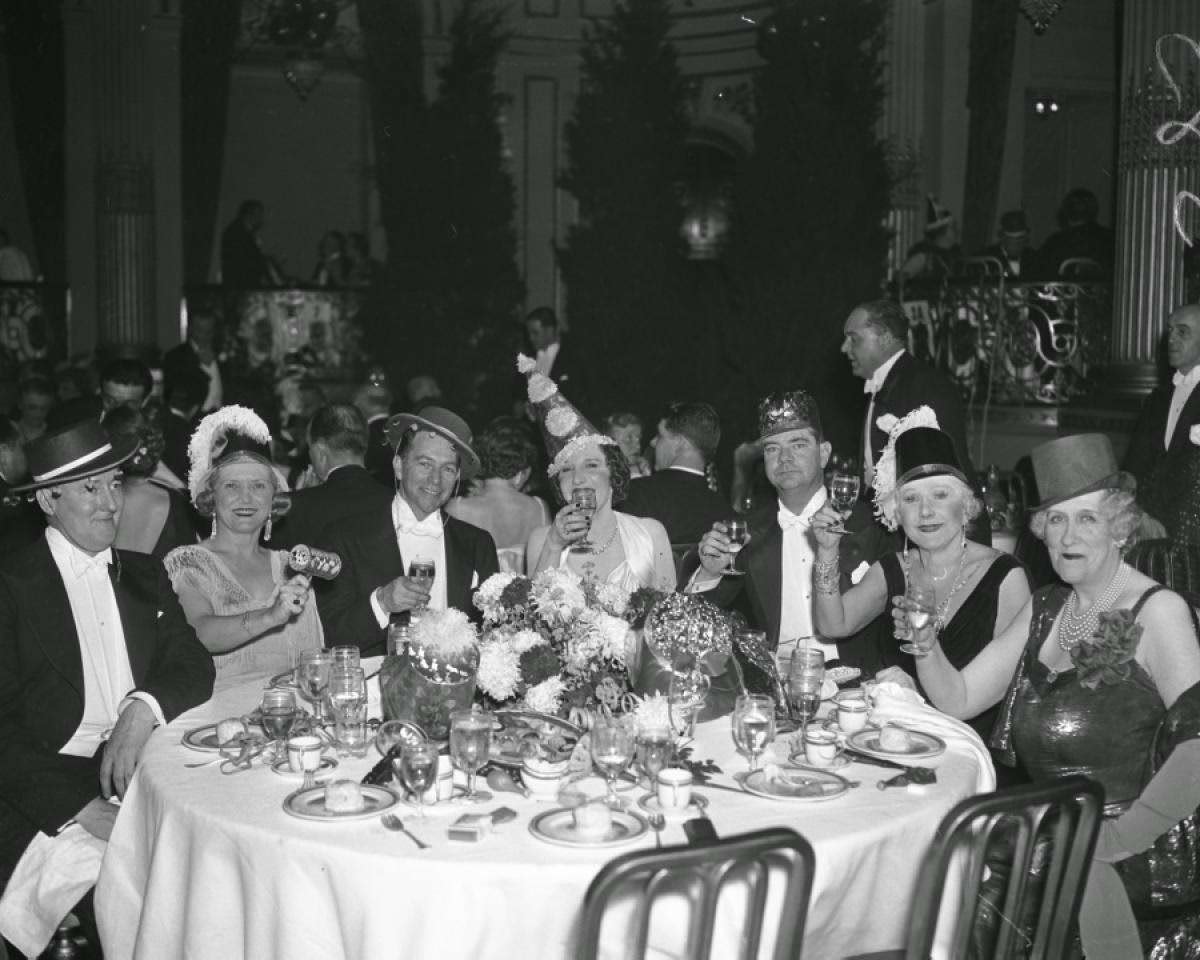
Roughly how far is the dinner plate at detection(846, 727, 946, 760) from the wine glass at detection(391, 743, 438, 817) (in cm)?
93

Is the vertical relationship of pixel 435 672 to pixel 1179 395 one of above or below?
below

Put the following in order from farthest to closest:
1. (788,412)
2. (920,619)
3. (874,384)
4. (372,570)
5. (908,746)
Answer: (874,384) < (372,570) < (788,412) < (920,619) < (908,746)

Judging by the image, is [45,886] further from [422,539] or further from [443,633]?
[422,539]

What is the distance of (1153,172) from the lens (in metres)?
7.47

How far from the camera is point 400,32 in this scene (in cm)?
1334

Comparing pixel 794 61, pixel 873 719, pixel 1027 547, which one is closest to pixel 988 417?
pixel 794 61

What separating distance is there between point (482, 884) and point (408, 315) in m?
11.4

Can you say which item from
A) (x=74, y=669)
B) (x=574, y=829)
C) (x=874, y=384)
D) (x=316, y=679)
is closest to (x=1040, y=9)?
(x=874, y=384)

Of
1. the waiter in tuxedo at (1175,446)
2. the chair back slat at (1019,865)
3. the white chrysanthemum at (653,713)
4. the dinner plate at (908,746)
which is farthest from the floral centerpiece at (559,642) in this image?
the waiter in tuxedo at (1175,446)

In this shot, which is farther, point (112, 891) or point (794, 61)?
point (794, 61)

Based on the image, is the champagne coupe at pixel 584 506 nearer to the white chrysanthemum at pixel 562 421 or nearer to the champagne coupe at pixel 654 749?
the white chrysanthemum at pixel 562 421

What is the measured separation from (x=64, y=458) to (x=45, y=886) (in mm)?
1022

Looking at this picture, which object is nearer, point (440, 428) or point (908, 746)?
point (908, 746)

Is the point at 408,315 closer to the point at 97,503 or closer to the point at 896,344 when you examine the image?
the point at 896,344
